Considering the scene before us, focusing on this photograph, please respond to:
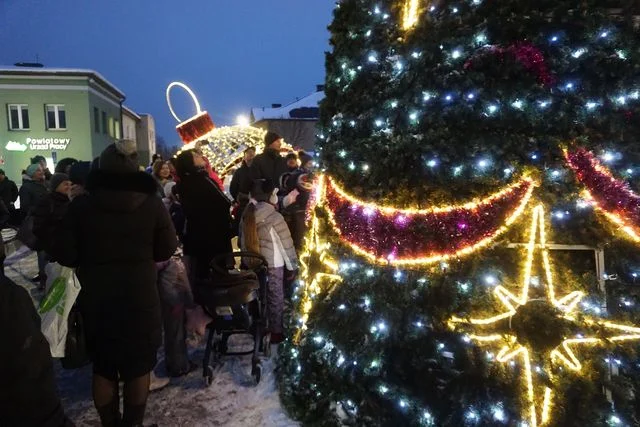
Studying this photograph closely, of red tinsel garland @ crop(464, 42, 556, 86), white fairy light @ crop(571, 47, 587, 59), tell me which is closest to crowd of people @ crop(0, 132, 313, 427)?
red tinsel garland @ crop(464, 42, 556, 86)

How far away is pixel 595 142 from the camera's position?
3.39 m

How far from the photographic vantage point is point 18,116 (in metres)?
34.9

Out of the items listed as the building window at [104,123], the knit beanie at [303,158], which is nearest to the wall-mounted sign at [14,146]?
the building window at [104,123]

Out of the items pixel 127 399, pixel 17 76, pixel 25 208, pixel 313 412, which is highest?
pixel 17 76

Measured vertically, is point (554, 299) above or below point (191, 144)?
below

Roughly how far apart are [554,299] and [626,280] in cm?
54

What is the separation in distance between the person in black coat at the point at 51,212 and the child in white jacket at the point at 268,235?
1783 mm

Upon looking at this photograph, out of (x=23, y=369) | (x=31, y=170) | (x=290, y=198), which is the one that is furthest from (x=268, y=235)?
(x=31, y=170)

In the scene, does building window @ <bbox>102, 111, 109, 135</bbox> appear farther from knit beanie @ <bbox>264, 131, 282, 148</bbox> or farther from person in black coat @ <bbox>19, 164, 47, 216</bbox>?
knit beanie @ <bbox>264, 131, 282, 148</bbox>

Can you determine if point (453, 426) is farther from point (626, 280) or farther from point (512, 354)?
point (626, 280)

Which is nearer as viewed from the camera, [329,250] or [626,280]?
[626,280]

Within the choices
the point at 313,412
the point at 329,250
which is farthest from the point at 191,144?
the point at 313,412

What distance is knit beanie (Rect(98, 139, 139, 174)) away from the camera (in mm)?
3551

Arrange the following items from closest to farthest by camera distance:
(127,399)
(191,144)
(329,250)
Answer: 1. (127,399)
2. (329,250)
3. (191,144)
